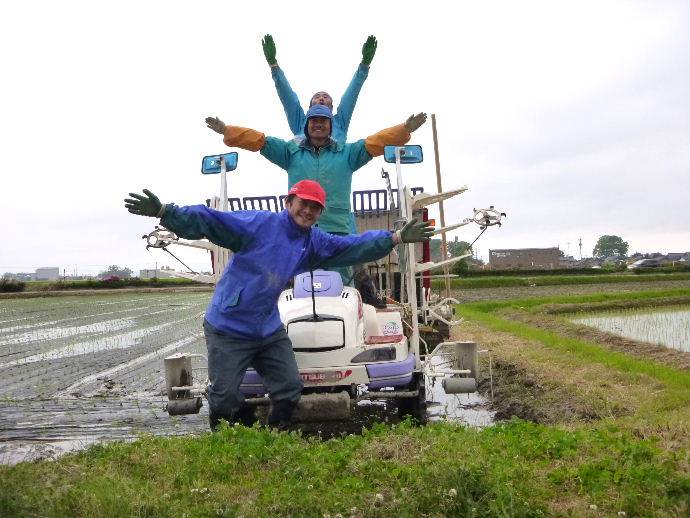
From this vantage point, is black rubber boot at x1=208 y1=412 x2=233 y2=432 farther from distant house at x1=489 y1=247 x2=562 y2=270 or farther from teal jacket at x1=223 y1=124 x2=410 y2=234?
distant house at x1=489 y1=247 x2=562 y2=270

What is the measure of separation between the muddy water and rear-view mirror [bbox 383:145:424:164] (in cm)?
240

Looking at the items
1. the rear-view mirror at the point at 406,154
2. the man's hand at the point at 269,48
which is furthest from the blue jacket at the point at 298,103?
the rear-view mirror at the point at 406,154

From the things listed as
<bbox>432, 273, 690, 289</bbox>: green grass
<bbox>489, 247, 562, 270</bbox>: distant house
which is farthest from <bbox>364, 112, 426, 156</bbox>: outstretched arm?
<bbox>489, 247, 562, 270</bbox>: distant house

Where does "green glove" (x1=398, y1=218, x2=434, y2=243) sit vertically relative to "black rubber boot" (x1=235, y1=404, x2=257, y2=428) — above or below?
above

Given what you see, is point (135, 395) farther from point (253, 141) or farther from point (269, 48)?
point (269, 48)

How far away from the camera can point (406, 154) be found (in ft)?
21.2

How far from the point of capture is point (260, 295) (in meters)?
5.00

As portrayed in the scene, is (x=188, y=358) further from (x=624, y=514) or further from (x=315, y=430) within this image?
(x=624, y=514)

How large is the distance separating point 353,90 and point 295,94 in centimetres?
64

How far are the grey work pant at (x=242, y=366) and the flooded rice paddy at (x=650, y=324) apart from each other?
30.6 feet

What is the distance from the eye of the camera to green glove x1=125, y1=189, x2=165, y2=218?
449cm

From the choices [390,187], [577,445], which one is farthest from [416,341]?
[390,187]

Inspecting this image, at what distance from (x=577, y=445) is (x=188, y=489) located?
2.29 m

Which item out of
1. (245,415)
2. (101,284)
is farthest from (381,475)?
(101,284)
